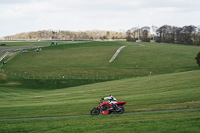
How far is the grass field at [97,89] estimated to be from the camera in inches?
877

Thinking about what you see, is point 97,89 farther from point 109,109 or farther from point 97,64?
Result: point 97,64

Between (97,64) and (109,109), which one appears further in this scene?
(97,64)

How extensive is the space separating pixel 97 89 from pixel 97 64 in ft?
159

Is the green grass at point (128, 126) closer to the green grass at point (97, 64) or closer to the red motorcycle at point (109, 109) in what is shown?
the red motorcycle at point (109, 109)

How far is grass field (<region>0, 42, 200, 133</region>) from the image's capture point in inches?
877

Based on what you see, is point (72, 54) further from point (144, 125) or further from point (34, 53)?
point (144, 125)

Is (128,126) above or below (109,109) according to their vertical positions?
above

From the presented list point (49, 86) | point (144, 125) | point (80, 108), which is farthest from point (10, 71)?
point (144, 125)

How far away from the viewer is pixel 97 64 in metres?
103

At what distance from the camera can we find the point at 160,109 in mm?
27969

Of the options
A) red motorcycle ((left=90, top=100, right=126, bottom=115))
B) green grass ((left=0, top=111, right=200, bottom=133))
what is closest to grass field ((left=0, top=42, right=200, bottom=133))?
green grass ((left=0, top=111, right=200, bottom=133))

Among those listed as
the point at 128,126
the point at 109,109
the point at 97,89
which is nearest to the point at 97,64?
the point at 97,89

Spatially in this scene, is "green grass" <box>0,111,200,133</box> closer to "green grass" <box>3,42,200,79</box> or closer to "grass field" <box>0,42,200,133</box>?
"grass field" <box>0,42,200,133</box>

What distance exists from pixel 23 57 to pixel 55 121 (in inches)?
3920
